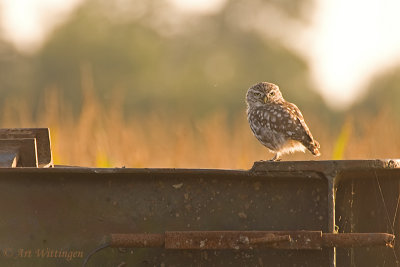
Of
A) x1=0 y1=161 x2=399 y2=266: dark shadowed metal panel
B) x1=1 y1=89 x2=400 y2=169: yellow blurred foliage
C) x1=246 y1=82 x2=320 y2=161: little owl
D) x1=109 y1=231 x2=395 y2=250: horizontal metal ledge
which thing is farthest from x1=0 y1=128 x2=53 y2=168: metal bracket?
x1=1 y1=89 x2=400 y2=169: yellow blurred foliage

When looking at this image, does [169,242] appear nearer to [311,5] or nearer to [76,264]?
[76,264]

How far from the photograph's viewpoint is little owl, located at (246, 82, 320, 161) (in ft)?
18.9

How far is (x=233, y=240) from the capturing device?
3742 millimetres

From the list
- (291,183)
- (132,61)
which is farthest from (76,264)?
(132,61)

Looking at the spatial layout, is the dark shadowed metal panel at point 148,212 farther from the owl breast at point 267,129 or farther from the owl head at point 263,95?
the owl head at point 263,95

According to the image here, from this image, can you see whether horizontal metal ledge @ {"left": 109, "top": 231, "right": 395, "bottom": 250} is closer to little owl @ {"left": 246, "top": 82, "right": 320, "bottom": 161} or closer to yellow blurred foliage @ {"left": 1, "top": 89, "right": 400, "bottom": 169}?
little owl @ {"left": 246, "top": 82, "right": 320, "bottom": 161}

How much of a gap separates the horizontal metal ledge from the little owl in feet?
6.60

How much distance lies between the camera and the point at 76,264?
12.4ft

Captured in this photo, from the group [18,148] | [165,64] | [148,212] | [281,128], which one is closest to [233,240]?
[148,212]

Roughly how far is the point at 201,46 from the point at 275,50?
13.7ft

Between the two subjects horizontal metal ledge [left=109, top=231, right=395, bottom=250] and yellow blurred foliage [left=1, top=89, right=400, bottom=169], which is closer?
horizontal metal ledge [left=109, top=231, right=395, bottom=250]

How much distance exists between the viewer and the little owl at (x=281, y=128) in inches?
227

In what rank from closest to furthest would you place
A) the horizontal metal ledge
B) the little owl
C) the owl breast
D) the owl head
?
the horizontal metal ledge < the little owl < the owl breast < the owl head

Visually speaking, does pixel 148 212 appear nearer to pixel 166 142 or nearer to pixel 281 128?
pixel 281 128
